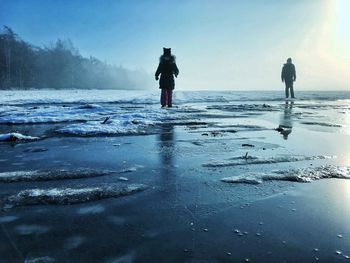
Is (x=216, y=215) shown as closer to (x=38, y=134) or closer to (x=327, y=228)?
(x=327, y=228)

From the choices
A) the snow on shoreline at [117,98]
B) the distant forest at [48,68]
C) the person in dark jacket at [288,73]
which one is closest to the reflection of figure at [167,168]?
the snow on shoreline at [117,98]

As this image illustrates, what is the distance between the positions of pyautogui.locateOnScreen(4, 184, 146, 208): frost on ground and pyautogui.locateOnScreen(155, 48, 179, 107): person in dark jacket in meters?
12.0

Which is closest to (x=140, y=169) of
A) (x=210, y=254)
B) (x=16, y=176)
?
(x=16, y=176)

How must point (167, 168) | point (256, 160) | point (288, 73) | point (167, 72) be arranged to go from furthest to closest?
point (288, 73), point (167, 72), point (256, 160), point (167, 168)

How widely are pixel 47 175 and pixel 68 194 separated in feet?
2.64

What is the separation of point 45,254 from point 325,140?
5842 mm

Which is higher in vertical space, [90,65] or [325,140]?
[90,65]

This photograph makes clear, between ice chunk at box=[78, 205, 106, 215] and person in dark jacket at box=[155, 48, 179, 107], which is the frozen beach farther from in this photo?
person in dark jacket at box=[155, 48, 179, 107]

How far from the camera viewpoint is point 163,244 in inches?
92.7

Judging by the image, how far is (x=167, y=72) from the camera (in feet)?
51.1

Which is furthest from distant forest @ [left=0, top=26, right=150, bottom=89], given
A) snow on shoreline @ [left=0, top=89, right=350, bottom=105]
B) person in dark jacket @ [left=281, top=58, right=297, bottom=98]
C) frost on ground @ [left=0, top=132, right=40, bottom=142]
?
frost on ground @ [left=0, top=132, right=40, bottom=142]

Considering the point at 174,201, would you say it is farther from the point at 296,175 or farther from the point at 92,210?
the point at 296,175

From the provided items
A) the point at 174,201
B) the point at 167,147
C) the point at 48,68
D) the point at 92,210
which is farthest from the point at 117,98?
the point at 48,68

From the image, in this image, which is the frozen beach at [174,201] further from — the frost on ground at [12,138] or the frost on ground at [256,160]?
the frost on ground at [12,138]
